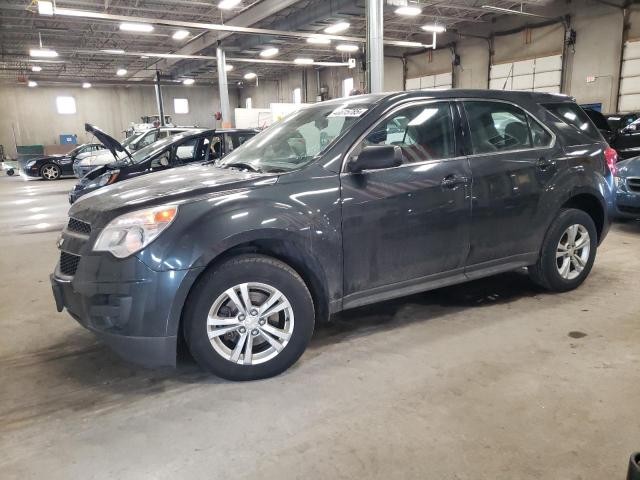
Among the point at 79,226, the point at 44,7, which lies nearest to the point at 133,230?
the point at 79,226

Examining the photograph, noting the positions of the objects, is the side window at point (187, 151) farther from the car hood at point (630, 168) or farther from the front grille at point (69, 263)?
the car hood at point (630, 168)

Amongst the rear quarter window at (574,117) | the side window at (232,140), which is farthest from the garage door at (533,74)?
the rear quarter window at (574,117)

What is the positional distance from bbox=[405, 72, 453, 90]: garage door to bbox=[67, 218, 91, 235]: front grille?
1854cm

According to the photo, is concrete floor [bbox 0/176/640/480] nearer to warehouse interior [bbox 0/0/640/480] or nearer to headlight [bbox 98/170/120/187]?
warehouse interior [bbox 0/0/640/480]

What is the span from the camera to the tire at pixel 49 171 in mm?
16719

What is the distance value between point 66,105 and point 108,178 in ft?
93.2

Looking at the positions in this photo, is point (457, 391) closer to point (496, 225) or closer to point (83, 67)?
point (496, 225)

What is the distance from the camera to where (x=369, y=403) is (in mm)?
2447

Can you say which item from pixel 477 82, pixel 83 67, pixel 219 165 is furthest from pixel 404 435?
pixel 83 67

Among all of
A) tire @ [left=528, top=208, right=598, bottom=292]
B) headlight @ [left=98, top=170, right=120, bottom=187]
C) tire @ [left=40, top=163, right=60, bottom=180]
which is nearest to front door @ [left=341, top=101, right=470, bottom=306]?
tire @ [left=528, top=208, right=598, bottom=292]

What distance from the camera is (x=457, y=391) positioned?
2.54m

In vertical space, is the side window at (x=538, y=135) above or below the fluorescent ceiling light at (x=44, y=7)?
below

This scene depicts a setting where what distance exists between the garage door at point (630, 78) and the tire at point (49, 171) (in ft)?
62.1

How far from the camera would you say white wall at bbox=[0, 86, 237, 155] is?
2972 cm
